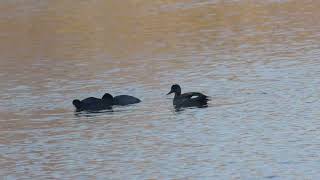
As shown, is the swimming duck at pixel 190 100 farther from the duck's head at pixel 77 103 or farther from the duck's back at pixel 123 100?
the duck's head at pixel 77 103

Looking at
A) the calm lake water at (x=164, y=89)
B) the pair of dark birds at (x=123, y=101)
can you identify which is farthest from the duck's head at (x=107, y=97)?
the calm lake water at (x=164, y=89)

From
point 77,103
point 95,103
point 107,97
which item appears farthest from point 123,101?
point 77,103

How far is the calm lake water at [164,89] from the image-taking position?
1930cm

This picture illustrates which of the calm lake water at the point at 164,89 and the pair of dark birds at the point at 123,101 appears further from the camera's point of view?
the pair of dark birds at the point at 123,101

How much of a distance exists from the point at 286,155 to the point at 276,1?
29.3 m

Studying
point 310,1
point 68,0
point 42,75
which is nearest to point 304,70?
point 42,75

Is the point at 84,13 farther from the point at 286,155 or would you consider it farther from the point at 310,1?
the point at 286,155

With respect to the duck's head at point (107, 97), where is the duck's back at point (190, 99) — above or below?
below

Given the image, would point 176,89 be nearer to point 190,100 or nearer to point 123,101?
point 190,100

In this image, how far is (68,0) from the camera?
177 ft

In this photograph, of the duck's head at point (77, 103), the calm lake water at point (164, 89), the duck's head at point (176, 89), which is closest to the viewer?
the calm lake water at point (164, 89)

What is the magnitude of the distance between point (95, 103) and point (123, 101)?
0.63m

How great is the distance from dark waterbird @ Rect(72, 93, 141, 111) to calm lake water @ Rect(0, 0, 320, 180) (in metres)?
0.16

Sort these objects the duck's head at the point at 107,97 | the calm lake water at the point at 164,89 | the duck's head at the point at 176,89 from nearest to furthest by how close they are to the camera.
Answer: the calm lake water at the point at 164,89
the duck's head at the point at 107,97
the duck's head at the point at 176,89
